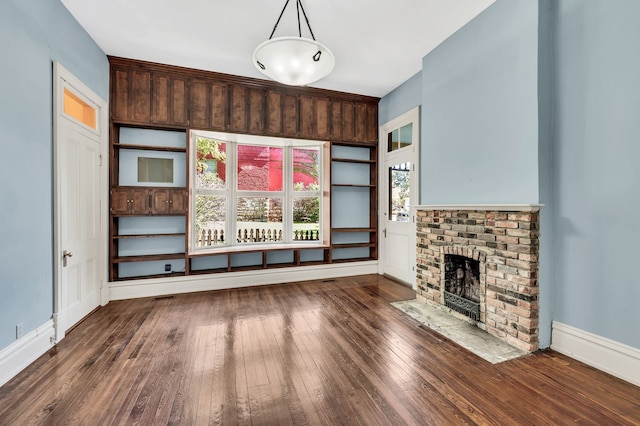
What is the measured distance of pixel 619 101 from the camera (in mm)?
2115

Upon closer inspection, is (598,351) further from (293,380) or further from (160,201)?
(160,201)

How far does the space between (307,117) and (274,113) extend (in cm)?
58

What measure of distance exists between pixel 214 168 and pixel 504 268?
4296 millimetres

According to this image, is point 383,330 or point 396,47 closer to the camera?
point 383,330

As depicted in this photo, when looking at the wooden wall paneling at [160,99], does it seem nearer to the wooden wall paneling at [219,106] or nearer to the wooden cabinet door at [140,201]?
the wooden wall paneling at [219,106]

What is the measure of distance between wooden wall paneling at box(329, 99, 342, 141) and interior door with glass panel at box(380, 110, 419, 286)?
0.85 meters

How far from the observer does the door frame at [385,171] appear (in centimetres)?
427

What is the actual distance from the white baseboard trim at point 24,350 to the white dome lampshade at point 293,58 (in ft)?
9.74

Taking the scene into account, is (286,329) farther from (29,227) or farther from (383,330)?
(29,227)

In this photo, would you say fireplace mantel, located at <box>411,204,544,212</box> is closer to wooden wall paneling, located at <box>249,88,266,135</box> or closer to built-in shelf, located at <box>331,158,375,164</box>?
built-in shelf, located at <box>331,158,375,164</box>

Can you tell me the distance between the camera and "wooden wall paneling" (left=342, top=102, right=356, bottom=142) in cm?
504

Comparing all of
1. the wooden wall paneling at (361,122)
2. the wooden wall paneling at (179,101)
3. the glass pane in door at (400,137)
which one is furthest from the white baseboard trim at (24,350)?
the glass pane in door at (400,137)

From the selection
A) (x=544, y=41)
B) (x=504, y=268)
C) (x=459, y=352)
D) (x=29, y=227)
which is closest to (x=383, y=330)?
(x=459, y=352)

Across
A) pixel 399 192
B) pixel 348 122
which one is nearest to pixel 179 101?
pixel 348 122
